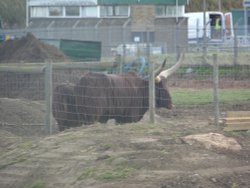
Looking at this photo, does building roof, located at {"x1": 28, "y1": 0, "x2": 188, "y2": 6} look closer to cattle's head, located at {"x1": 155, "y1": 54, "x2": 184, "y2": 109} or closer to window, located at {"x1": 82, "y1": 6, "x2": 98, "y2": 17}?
window, located at {"x1": 82, "y1": 6, "x2": 98, "y2": 17}

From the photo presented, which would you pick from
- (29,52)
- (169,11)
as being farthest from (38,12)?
(29,52)

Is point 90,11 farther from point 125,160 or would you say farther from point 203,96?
point 125,160

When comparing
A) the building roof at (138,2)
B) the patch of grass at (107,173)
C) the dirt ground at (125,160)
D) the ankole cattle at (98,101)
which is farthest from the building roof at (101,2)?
the patch of grass at (107,173)

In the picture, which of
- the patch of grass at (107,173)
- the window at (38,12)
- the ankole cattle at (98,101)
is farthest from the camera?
the window at (38,12)

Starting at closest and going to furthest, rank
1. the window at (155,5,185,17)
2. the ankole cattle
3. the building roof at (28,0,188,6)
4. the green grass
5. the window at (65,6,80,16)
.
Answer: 1. the ankole cattle
2. the green grass
3. the building roof at (28,0,188,6)
4. the window at (155,5,185,17)
5. the window at (65,6,80,16)

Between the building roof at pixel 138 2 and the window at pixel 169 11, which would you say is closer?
the building roof at pixel 138 2

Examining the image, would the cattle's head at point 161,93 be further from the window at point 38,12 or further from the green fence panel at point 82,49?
the window at point 38,12

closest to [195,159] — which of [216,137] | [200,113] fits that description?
[216,137]

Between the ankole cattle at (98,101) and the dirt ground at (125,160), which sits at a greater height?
the ankole cattle at (98,101)

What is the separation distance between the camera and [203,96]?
2103cm

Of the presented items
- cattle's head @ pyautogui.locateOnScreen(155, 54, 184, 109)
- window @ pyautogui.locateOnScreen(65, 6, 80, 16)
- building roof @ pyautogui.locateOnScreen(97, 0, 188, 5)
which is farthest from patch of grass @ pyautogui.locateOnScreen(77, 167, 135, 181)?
window @ pyautogui.locateOnScreen(65, 6, 80, 16)

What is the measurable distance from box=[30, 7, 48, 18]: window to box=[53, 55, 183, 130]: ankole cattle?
39308 millimetres

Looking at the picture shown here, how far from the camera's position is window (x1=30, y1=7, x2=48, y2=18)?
53031 millimetres

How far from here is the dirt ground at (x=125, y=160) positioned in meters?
8.46
